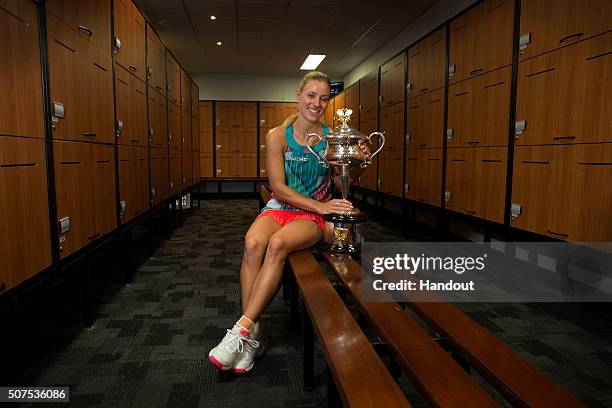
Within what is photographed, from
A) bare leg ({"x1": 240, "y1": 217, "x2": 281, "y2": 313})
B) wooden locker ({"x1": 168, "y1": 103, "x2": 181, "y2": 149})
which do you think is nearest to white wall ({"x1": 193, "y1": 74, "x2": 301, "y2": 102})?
wooden locker ({"x1": 168, "y1": 103, "x2": 181, "y2": 149})

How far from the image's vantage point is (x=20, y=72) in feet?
5.17

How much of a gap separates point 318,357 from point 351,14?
4803 mm

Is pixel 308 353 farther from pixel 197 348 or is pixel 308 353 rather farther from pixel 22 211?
pixel 22 211

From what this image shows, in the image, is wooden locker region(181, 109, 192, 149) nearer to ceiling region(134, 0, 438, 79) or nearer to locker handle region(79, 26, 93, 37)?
ceiling region(134, 0, 438, 79)

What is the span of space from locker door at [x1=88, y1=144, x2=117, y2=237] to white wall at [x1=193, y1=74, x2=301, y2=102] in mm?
7183

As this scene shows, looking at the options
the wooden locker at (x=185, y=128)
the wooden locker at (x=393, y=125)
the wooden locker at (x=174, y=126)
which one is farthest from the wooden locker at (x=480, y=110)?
the wooden locker at (x=185, y=128)

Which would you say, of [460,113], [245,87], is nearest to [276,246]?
[460,113]

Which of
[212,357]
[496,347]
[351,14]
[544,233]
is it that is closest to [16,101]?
[212,357]

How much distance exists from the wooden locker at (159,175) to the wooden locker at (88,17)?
4.56ft

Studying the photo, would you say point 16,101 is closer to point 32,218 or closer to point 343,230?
point 32,218

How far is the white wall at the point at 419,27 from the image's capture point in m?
4.84

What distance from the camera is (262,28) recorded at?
6.11 meters

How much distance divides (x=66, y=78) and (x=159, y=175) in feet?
7.34

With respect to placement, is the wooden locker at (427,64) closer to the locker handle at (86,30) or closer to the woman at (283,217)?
the woman at (283,217)
